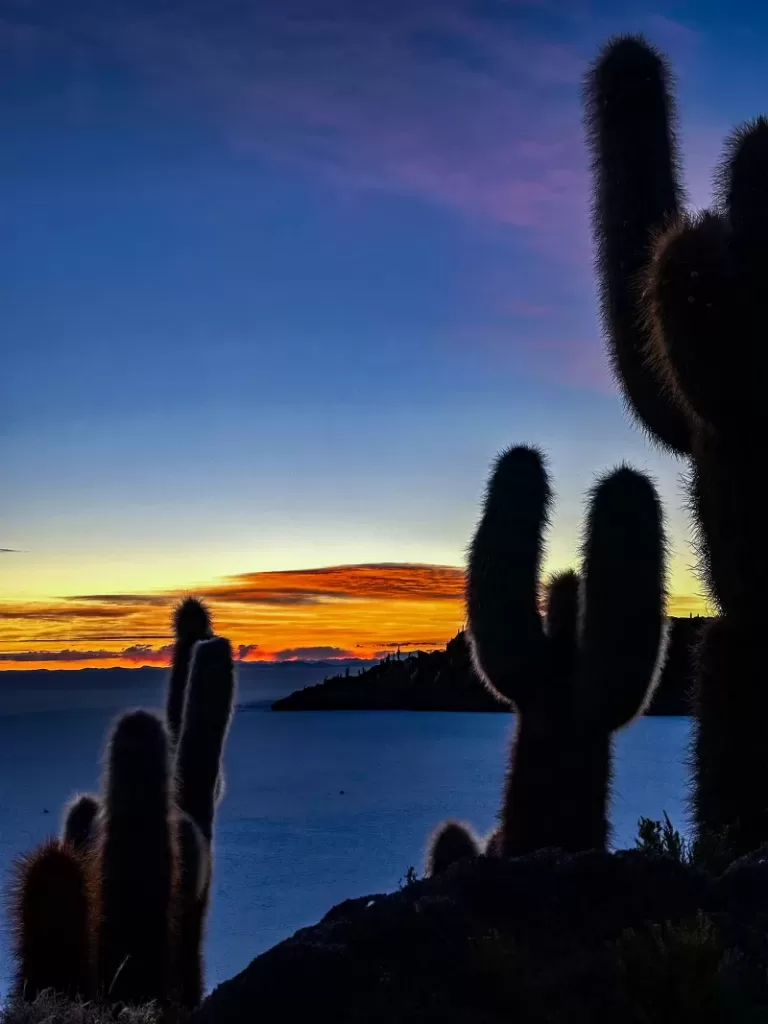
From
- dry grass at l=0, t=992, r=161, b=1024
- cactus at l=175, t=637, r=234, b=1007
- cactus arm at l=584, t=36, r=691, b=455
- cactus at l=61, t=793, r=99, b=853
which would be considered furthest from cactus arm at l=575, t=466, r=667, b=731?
cactus at l=61, t=793, r=99, b=853

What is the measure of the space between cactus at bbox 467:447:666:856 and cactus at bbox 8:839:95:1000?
3462 millimetres

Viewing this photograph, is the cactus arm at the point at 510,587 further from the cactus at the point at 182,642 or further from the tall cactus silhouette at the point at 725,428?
the cactus at the point at 182,642

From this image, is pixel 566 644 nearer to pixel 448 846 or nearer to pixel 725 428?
pixel 448 846

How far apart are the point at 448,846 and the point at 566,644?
2.30 meters

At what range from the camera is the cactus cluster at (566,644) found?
9180 mm

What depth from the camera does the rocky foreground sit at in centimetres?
386

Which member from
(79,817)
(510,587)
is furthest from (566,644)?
(79,817)

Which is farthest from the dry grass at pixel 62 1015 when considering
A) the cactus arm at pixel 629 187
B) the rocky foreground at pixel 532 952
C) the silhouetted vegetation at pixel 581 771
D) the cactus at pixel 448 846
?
the cactus arm at pixel 629 187

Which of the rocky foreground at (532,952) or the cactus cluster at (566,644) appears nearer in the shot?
the rocky foreground at (532,952)

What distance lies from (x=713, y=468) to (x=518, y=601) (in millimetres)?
2005

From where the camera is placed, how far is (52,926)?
776 cm

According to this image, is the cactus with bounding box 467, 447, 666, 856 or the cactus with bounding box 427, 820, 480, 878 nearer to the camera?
the cactus with bounding box 467, 447, 666, 856

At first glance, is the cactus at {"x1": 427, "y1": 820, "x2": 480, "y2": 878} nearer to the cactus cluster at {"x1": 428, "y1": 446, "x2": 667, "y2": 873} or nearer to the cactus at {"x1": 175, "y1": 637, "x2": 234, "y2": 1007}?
the cactus cluster at {"x1": 428, "y1": 446, "x2": 667, "y2": 873}

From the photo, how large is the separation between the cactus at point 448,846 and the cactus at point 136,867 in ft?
8.90
